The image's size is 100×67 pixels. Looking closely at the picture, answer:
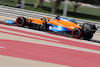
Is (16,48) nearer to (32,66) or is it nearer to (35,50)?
(35,50)

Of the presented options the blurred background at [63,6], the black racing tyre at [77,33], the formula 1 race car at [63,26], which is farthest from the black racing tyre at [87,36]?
the blurred background at [63,6]

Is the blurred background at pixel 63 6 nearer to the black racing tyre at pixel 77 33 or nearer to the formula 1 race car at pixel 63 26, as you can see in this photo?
the formula 1 race car at pixel 63 26

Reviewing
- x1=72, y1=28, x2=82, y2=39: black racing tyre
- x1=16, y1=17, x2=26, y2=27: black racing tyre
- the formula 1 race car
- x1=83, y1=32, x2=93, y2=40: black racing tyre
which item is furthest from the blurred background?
x1=72, y1=28, x2=82, y2=39: black racing tyre

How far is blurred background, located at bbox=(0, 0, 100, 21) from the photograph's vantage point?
61.4ft

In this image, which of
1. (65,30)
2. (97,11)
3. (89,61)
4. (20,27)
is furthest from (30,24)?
(97,11)

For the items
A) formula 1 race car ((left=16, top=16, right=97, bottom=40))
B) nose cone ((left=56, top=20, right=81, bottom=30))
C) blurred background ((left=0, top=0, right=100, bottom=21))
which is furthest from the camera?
blurred background ((left=0, top=0, right=100, bottom=21))

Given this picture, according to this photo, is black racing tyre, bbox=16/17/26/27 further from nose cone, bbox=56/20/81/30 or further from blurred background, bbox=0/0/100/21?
blurred background, bbox=0/0/100/21

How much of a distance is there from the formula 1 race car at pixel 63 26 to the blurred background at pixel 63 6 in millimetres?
6156

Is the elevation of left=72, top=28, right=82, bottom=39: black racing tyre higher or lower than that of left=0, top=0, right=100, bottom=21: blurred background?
lower

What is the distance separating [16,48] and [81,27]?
5.41 metres

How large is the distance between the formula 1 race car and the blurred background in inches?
242

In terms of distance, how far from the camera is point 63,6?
19.8 m

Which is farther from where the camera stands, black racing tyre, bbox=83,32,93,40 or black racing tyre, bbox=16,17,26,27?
black racing tyre, bbox=16,17,26,27

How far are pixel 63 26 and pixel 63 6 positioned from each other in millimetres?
8320
